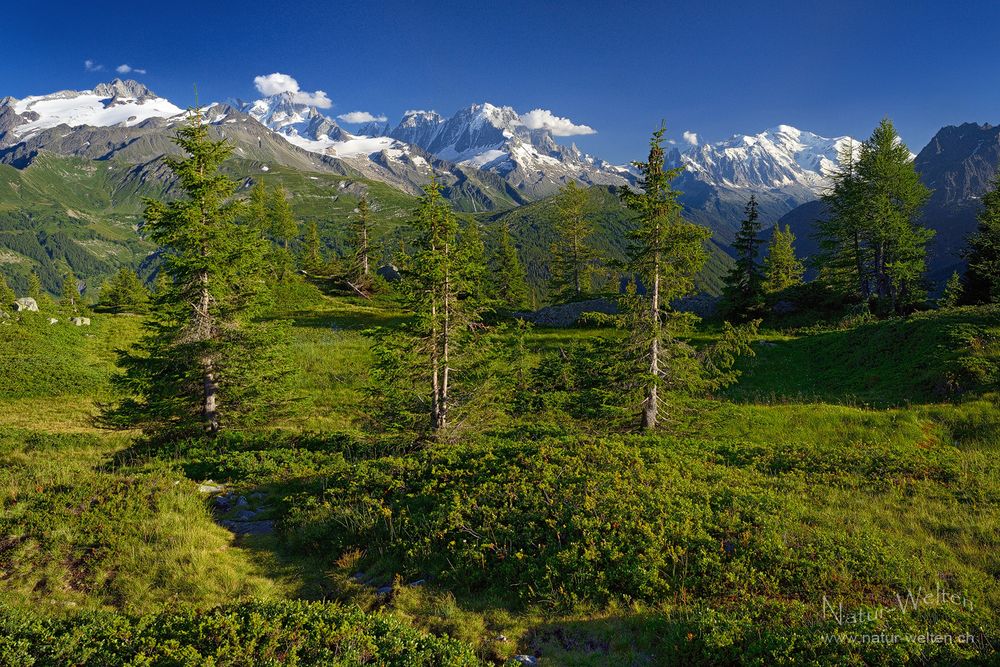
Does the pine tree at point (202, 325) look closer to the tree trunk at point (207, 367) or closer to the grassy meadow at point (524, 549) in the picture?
the tree trunk at point (207, 367)

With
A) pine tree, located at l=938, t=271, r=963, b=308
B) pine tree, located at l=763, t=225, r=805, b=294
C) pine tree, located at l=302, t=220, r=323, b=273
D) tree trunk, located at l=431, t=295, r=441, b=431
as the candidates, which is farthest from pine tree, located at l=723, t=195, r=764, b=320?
pine tree, located at l=302, t=220, r=323, b=273

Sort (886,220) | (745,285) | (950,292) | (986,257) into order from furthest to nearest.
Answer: (745,285) → (986,257) → (950,292) → (886,220)

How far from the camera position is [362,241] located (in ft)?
216

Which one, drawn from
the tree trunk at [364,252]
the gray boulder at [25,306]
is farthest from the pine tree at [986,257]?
the gray boulder at [25,306]

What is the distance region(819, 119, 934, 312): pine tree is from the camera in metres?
35.9

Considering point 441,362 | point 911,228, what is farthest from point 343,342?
point 911,228

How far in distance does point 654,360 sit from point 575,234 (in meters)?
47.9

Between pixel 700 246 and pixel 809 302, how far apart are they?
3347cm

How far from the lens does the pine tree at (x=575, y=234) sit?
59.7m

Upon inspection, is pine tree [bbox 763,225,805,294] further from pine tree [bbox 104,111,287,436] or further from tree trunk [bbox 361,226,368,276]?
pine tree [bbox 104,111,287,436]

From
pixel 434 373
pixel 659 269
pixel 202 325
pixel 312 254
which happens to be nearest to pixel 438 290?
pixel 434 373

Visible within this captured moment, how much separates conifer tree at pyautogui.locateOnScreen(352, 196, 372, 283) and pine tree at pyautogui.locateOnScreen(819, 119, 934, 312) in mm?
52365

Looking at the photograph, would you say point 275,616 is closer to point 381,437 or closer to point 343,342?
point 381,437

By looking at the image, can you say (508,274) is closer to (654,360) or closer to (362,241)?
(362,241)
